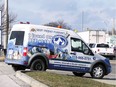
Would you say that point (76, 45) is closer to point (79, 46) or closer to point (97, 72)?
point (79, 46)

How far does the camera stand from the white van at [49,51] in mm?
16781

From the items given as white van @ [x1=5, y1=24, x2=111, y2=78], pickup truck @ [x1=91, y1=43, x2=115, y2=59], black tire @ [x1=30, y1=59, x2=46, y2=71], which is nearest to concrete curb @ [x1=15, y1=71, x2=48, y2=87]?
black tire @ [x1=30, y1=59, x2=46, y2=71]

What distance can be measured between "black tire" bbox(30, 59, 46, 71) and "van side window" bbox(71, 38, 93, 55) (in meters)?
1.69

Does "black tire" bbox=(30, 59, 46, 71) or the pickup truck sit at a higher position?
the pickup truck

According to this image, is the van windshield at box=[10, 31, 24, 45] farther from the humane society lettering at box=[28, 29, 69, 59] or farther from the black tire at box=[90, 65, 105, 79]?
the black tire at box=[90, 65, 105, 79]

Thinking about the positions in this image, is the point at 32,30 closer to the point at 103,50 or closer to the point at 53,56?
the point at 53,56

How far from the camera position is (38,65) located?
17156 millimetres

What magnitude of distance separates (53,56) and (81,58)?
1.55 metres

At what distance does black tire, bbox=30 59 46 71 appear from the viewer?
16944mm

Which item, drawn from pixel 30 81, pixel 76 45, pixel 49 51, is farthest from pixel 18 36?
pixel 30 81

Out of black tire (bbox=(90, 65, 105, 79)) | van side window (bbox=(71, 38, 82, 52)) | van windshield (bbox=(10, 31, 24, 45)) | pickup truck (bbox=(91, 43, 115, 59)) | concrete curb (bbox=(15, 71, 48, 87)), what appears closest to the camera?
concrete curb (bbox=(15, 71, 48, 87))

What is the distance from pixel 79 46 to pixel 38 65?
7.58 ft

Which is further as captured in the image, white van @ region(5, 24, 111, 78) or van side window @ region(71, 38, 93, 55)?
van side window @ region(71, 38, 93, 55)

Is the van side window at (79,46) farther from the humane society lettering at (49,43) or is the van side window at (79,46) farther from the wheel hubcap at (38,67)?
the wheel hubcap at (38,67)
